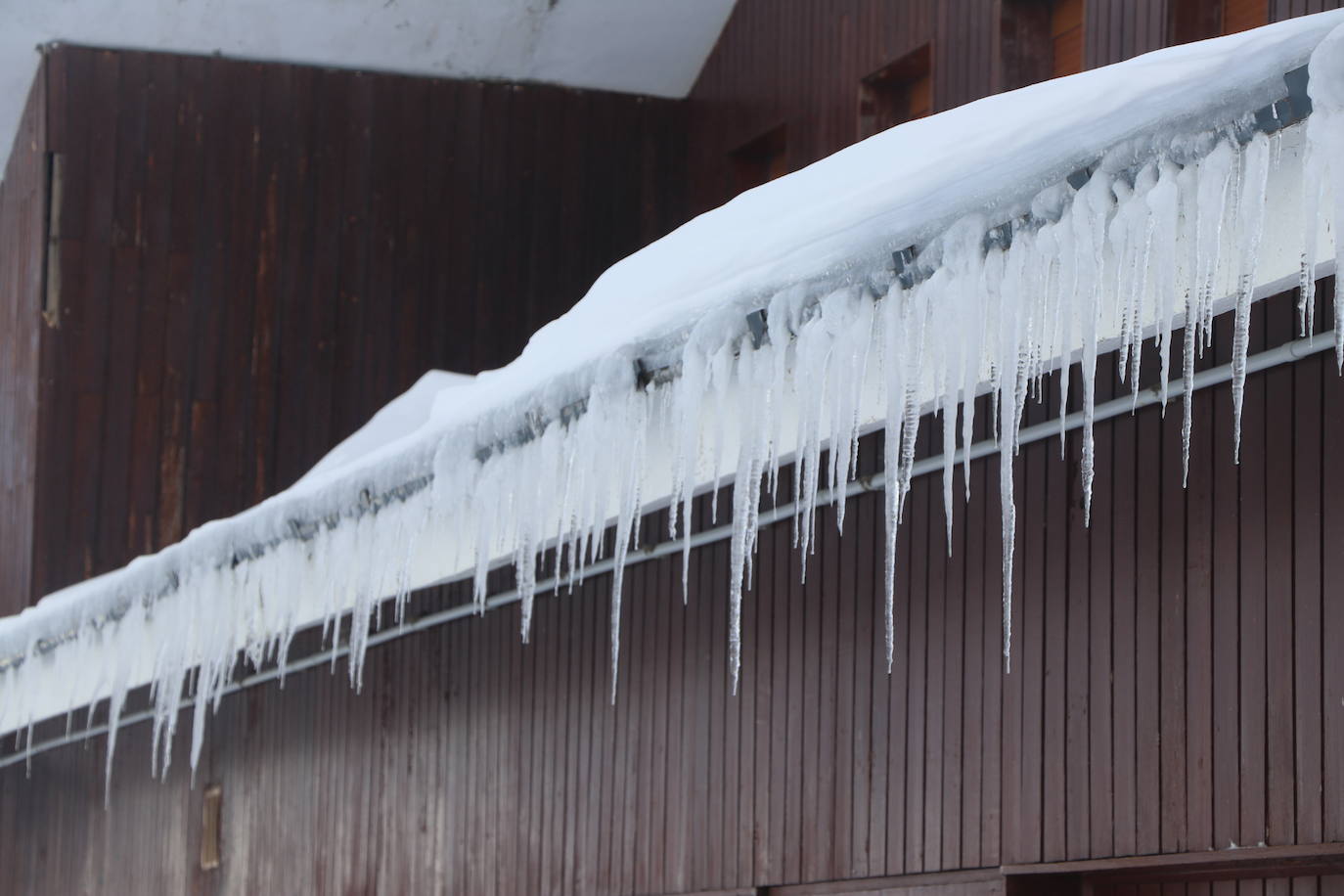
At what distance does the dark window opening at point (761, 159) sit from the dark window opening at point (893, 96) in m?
1.11

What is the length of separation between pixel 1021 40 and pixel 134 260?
6.21 meters

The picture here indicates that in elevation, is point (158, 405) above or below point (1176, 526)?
above

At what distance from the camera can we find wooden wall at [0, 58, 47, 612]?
43.9 ft

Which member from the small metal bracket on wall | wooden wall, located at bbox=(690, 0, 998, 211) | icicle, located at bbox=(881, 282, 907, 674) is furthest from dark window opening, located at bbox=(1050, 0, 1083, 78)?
the small metal bracket on wall

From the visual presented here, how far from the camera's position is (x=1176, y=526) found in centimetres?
586

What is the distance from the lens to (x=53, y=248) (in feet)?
44.0

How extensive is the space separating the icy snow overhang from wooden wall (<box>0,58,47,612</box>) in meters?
4.93

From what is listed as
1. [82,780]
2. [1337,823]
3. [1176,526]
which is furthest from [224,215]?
[1337,823]

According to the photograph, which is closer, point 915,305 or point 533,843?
point 915,305

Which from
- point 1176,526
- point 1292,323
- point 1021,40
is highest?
point 1021,40

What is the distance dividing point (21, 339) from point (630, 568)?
6.64 m

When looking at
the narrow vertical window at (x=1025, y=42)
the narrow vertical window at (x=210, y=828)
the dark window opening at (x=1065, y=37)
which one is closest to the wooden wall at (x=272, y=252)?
the narrow vertical window at (x=210, y=828)

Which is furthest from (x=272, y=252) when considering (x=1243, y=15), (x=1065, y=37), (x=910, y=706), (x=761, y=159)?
(x=910, y=706)

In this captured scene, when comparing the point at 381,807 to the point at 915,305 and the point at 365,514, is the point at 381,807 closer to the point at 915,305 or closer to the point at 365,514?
the point at 365,514
